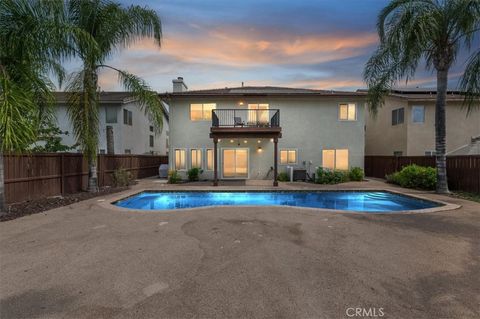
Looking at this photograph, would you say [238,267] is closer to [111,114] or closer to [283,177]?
[283,177]

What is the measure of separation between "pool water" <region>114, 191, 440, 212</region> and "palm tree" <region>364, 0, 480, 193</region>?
2590 mm

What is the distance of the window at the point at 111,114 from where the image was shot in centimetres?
1966

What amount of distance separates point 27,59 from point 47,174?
4.59m

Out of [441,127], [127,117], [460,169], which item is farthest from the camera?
[127,117]

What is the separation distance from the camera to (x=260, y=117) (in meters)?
16.5

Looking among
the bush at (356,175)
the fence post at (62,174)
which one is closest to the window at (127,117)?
the fence post at (62,174)

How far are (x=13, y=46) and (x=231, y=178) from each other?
1207 centimetres

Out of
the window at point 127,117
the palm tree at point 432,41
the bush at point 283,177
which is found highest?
the palm tree at point 432,41

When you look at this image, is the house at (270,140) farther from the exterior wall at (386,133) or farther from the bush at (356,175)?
the exterior wall at (386,133)

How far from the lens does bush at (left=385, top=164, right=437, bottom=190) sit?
12.2 metres

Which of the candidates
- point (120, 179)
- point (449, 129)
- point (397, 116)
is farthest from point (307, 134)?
point (120, 179)

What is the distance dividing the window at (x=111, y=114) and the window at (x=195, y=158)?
315 inches

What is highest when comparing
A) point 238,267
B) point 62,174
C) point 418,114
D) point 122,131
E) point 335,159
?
point 418,114

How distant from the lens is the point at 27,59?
22.7 feet
